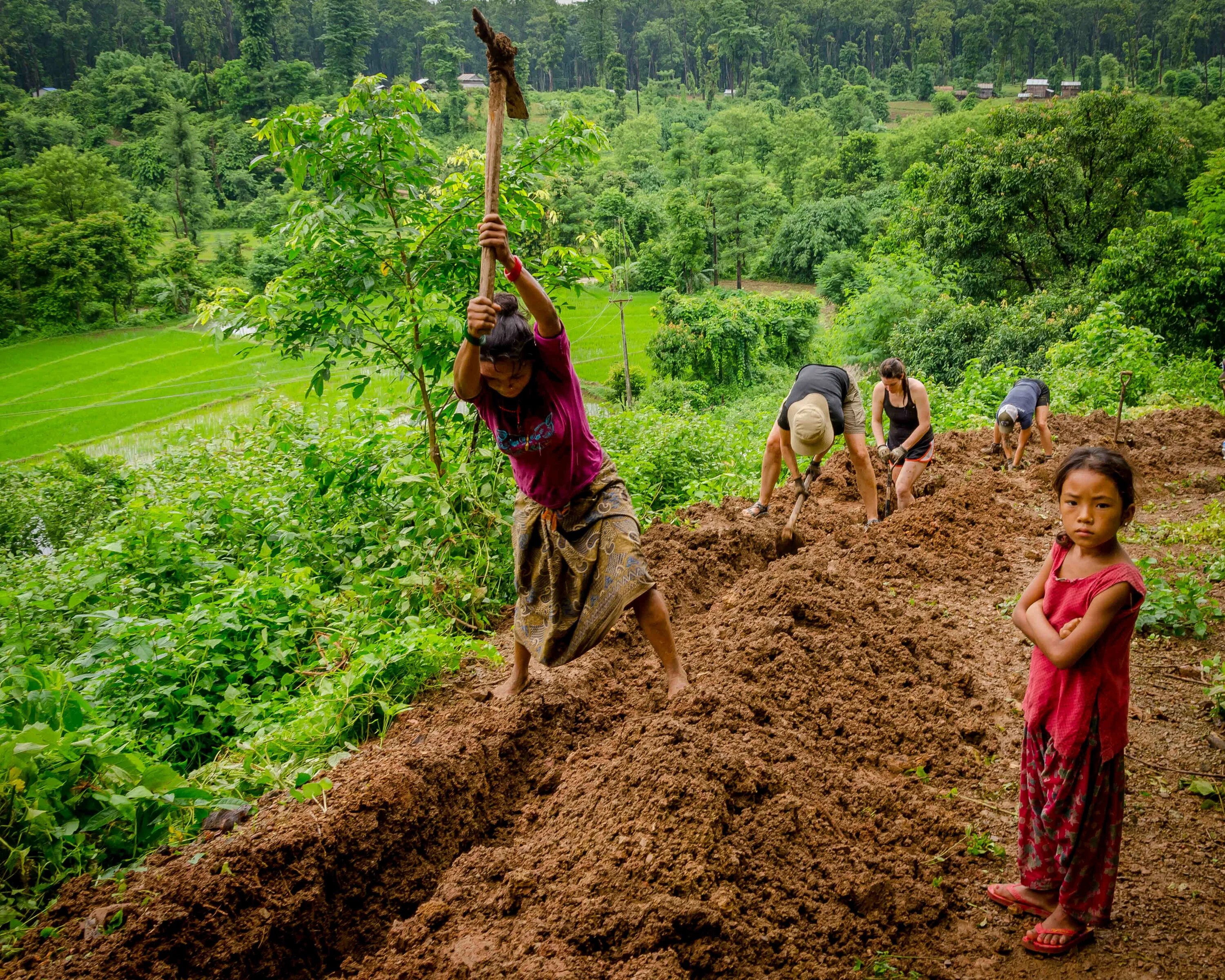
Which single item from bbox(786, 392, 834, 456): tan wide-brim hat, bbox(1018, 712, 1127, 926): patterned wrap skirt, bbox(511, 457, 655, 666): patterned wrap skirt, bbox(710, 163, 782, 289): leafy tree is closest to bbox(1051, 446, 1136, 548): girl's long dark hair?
Answer: bbox(1018, 712, 1127, 926): patterned wrap skirt

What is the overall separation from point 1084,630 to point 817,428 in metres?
3.57

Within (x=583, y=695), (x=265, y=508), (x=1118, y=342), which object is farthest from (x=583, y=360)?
(x=583, y=695)

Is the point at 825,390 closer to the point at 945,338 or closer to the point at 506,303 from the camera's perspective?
the point at 506,303

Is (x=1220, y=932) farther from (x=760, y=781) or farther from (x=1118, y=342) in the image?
(x=1118, y=342)

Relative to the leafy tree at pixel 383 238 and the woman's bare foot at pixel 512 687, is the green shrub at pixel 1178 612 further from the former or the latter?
the leafy tree at pixel 383 238

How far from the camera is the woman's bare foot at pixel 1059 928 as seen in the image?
7.92 feet

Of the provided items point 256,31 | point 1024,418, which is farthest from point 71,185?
point 1024,418

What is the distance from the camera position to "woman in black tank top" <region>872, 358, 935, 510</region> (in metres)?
6.35

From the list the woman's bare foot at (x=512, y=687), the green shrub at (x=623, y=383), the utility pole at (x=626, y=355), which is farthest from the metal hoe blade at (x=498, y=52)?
the green shrub at (x=623, y=383)

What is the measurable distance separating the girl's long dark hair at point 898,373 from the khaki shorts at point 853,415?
1.27ft

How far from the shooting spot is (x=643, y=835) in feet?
8.73

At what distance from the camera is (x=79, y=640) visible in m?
4.25

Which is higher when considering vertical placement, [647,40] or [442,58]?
[647,40]

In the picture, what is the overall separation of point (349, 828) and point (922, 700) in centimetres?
258
